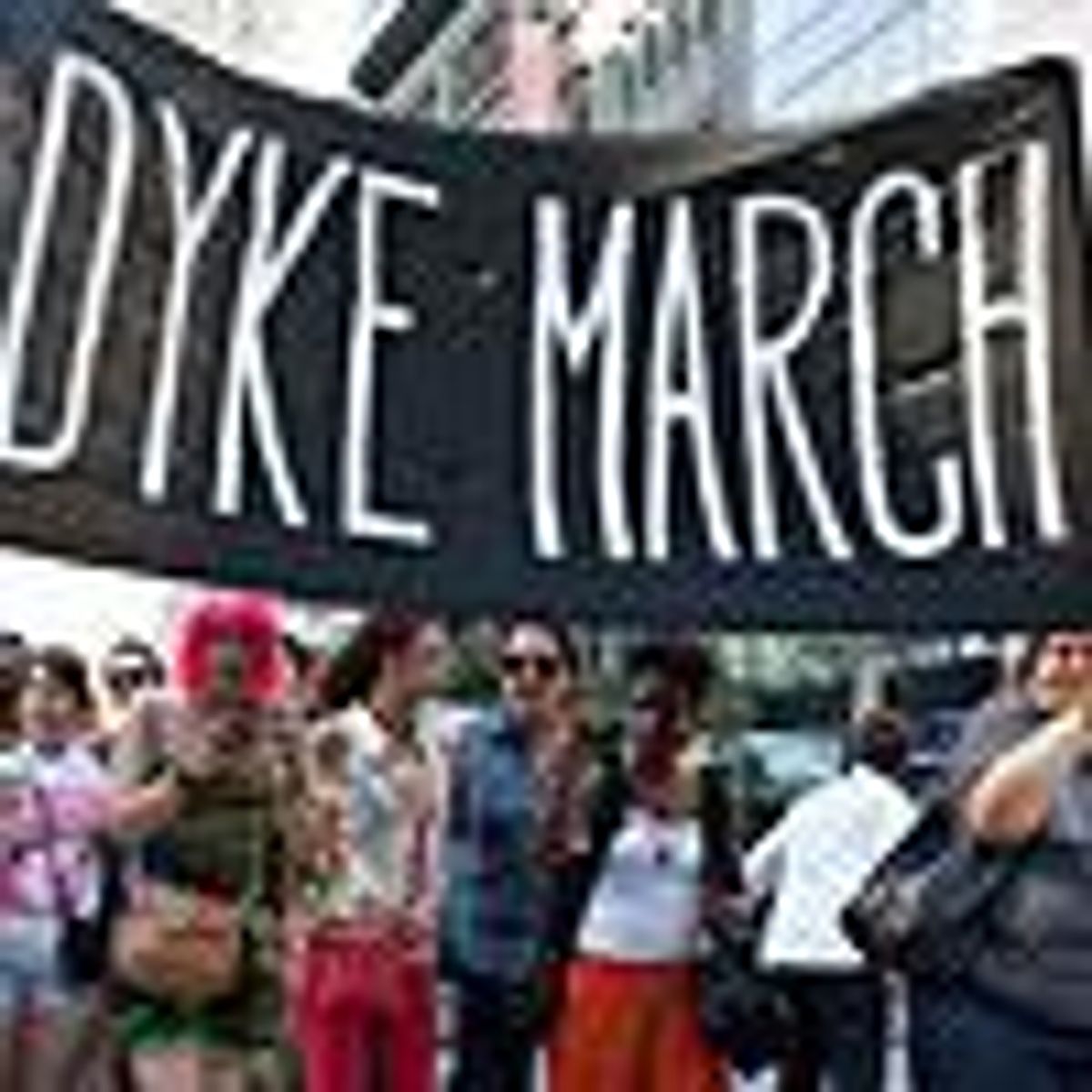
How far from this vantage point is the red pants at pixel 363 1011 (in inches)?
423

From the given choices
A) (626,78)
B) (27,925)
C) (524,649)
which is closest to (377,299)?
(27,925)

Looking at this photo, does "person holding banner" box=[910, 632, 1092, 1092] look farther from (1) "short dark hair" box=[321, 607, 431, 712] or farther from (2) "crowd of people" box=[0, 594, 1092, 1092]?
(1) "short dark hair" box=[321, 607, 431, 712]

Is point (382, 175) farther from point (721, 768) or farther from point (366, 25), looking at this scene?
point (366, 25)

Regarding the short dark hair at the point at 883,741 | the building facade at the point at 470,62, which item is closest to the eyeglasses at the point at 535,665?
the short dark hair at the point at 883,741

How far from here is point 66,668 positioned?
12828 mm

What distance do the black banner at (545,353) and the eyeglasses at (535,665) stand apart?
480 centimetres

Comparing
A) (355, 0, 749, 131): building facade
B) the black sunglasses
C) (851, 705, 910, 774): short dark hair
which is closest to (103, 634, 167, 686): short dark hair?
the black sunglasses

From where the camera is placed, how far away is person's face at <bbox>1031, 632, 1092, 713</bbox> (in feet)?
25.2

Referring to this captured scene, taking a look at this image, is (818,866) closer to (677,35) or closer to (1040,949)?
(1040,949)

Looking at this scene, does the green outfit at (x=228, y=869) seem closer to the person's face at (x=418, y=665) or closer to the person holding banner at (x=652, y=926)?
the person holding banner at (x=652, y=926)

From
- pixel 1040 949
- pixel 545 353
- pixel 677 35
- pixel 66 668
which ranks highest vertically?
pixel 677 35

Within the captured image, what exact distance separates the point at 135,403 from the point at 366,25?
12169 centimetres

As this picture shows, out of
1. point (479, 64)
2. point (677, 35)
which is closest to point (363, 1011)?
point (677, 35)

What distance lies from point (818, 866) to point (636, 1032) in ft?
5.92
